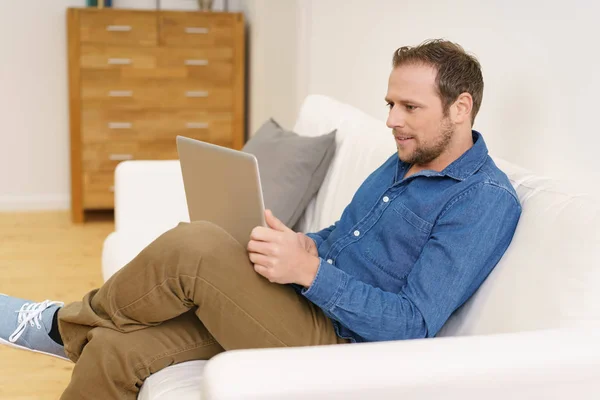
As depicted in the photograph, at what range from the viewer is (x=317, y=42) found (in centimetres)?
395

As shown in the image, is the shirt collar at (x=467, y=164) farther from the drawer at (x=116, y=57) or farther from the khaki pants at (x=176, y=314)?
the drawer at (x=116, y=57)

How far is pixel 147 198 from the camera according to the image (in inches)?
114

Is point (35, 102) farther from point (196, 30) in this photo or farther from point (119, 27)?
point (196, 30)

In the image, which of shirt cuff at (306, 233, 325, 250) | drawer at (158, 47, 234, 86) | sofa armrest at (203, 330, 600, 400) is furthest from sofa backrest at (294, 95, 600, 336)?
drawer at (158, 47, 234, 86)

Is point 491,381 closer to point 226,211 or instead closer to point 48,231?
point 226,211

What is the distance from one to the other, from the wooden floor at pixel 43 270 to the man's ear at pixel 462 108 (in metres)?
1.57

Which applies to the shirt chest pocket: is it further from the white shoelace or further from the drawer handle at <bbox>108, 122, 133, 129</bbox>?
the drawer handle at <bbox>108, 122, 133, 129</bbox>

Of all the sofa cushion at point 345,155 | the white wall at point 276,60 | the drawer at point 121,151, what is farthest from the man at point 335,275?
the drawer at point 121,151

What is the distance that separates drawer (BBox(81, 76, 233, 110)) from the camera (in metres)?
4.66

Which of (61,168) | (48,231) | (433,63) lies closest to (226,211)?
(433,63)

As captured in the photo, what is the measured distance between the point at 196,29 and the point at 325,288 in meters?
3.47

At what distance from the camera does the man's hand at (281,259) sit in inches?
62.2

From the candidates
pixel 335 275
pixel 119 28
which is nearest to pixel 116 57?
pixel 119 28

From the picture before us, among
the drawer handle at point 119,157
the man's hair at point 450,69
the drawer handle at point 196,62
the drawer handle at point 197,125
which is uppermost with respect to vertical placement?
the man's hair at point 450,69
